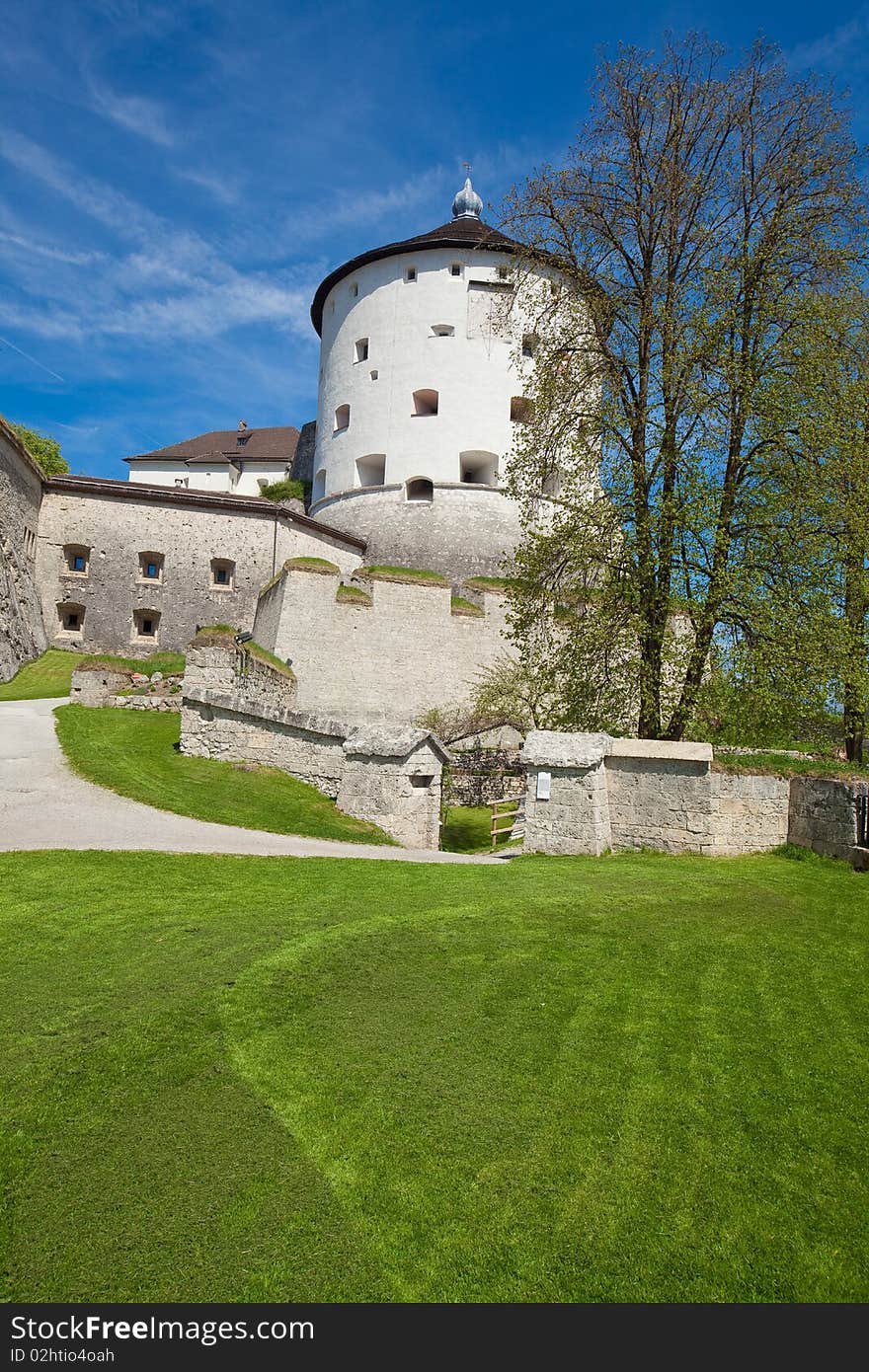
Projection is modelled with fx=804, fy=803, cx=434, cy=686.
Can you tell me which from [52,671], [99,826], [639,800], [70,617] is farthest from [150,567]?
[639,800]

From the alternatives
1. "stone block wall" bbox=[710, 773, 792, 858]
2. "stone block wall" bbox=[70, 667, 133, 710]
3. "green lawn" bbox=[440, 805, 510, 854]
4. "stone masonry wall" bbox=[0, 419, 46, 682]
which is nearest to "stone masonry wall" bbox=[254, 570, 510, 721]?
"green lawn" bbox=[440, 805, 510, 854]

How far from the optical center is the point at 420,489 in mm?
34781

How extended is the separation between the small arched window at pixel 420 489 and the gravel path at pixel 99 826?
2286cm

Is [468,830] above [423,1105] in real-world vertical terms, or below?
below

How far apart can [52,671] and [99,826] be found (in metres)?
16.5

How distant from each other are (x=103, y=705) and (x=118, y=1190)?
695 inches

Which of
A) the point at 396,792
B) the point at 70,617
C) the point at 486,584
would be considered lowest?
the point at 396,792

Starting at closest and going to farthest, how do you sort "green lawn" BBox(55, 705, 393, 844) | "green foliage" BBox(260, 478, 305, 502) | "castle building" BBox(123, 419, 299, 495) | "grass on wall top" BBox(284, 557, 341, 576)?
"green lawn" BBox(55, 705, 393, 844) → "grass on wall top" BBox(284, 557, 341, 576) → "green foliage" BBox(260, 478, 305, 502) → "castle building" BBox(123, 419, 299, 495)

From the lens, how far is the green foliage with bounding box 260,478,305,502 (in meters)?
40.6

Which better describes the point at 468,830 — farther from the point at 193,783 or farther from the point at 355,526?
the point at 355,526

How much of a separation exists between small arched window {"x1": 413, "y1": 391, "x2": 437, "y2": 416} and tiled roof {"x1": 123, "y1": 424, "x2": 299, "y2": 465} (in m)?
12.6

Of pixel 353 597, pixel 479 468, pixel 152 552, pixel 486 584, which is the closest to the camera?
pixel 353 597

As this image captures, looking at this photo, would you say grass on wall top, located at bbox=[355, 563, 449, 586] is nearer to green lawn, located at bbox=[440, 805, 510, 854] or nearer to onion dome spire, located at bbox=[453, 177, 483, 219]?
green lawn, located at bbox=[440, 805, 510, 854]

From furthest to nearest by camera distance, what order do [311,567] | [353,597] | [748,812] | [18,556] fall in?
[353,597] → [18,556] → [311,567] → [748,812]
